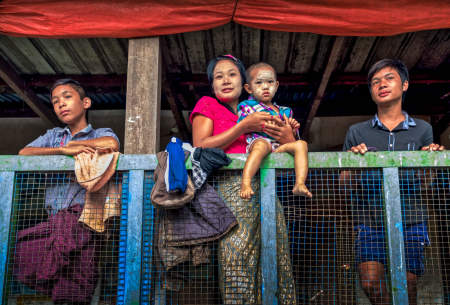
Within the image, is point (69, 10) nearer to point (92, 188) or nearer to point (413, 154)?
point (92, 188)

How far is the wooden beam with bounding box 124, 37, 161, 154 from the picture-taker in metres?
3.78

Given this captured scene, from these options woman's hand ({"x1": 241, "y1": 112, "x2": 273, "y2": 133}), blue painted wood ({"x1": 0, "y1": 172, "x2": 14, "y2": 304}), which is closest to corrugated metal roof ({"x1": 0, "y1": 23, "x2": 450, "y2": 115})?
woman's hand ({"x1": 241, "y1": 112, "x2": 273, "y2": 133})

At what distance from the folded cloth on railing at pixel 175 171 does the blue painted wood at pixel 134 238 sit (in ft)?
1.08

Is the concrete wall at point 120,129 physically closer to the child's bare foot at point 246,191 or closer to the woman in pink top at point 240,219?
the woman in pink top at point 240,219

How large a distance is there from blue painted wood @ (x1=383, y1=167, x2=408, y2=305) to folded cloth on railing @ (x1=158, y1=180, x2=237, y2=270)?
1.05 meters

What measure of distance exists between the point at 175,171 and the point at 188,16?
1824 millimetres

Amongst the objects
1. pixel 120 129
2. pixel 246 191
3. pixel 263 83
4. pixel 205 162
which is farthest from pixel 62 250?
pixel 120 129

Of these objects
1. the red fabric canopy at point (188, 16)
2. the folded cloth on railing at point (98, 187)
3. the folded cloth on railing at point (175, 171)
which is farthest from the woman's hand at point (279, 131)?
the red fabric canopy at point (188, 16)

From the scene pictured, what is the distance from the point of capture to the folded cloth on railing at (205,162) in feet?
9.81

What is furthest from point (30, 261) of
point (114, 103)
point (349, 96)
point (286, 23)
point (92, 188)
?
point (349, 96)

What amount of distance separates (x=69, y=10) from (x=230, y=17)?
58.1 inches

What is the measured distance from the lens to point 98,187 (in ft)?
10.3

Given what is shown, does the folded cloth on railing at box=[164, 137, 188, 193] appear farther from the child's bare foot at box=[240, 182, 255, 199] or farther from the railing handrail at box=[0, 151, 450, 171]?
the child's bare foot at box=[240, 182, 255, 199]

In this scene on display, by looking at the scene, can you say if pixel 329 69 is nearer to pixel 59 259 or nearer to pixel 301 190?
pixel 301 190
